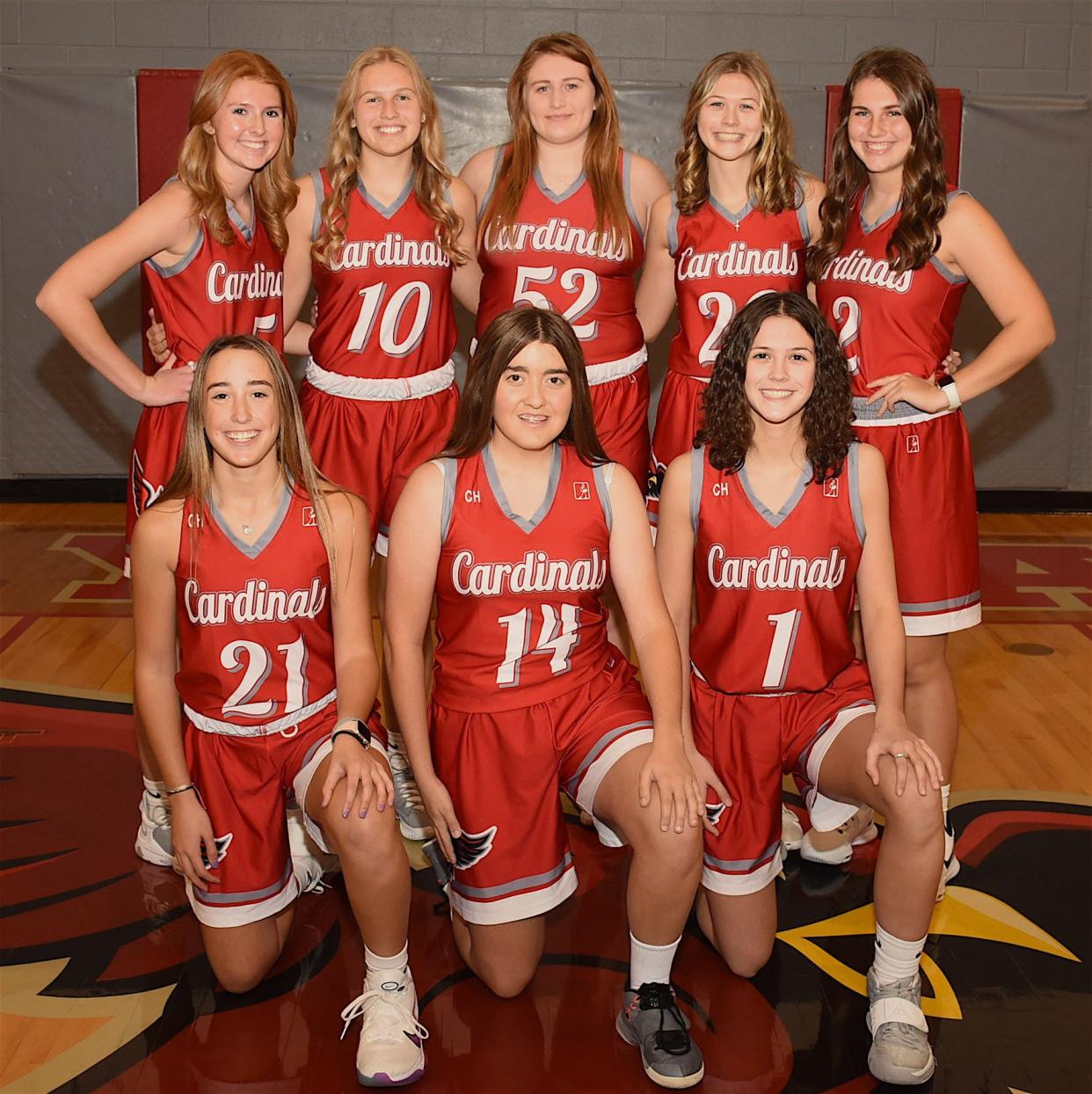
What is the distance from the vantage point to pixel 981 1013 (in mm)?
2602

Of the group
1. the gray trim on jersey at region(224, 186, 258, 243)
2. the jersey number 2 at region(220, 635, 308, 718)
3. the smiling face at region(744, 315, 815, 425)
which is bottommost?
the jersey number 2 at region(220, 635, 308, 718)

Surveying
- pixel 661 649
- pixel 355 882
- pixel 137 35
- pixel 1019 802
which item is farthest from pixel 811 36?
pixel 355 882

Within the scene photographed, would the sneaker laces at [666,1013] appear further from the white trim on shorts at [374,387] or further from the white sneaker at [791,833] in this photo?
the white trim on shorts at [374,387]

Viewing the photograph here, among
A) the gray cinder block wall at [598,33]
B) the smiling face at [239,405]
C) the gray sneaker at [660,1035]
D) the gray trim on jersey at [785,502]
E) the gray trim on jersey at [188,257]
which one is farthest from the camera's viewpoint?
the gray cinder block wall at [598,33]

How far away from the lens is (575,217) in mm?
3268

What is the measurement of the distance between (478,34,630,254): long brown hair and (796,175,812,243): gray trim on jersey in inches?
15.7

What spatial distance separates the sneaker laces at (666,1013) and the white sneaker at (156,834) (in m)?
1.23

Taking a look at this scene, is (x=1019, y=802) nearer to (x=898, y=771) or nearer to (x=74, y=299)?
(x=898, y=771)

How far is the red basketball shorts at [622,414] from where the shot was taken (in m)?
3.32

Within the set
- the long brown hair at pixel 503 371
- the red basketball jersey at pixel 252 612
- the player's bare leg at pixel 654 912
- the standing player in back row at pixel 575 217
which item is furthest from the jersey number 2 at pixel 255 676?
the standing player in back row at pixel 575 217

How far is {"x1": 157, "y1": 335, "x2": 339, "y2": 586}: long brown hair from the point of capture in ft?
8.57

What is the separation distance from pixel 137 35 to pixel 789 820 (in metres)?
4.85

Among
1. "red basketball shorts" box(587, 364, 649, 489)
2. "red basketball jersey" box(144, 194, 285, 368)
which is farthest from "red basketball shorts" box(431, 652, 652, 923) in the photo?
"red basketball jersey" box(144, 194, 285, 368)

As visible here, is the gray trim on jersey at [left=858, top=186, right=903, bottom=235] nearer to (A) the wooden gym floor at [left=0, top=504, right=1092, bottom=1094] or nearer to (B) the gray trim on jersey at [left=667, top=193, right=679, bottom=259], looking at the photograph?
Result: (B) the gray trim on jersey at [left=667, top=193, right=679, bottom=259]
